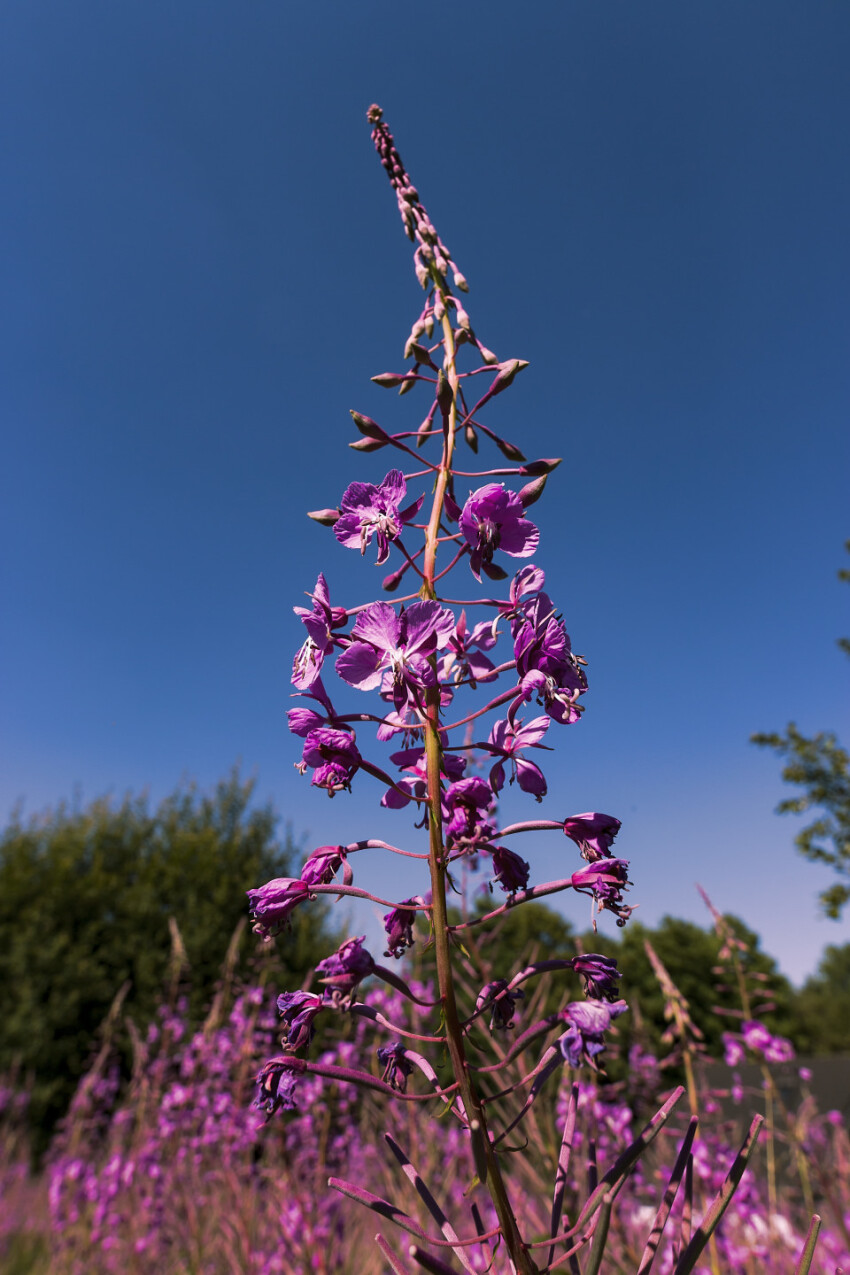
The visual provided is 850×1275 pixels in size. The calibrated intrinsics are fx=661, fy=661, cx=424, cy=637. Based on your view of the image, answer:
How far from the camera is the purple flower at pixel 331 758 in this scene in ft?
3.92

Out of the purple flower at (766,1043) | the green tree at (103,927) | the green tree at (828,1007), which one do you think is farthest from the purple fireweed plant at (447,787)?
the green tree at (828,1007)

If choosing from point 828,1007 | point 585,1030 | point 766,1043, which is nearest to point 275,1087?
point 585,1030

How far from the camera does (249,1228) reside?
2.74 meters

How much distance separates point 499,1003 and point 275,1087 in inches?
16.5

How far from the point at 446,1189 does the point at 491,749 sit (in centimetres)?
343

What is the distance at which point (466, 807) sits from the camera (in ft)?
3.76

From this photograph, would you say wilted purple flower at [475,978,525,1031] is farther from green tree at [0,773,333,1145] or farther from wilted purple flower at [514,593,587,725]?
green tree at [0,773,333,1145]

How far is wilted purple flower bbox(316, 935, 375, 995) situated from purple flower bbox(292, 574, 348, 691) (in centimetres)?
46

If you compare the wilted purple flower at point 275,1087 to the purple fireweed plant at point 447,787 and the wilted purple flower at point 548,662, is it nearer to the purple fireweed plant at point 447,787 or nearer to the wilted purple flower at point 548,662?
the purple fireweed plant at point 447,787

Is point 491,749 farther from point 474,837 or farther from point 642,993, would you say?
point 642,993

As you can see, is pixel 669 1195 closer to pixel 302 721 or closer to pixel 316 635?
pixel 302 721

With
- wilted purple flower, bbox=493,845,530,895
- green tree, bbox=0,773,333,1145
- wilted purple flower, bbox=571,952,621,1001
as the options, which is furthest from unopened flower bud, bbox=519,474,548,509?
green tree, bbox=0,773,333,1145

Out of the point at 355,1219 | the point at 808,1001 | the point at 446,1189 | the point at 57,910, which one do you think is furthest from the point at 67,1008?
the point at 808,1001

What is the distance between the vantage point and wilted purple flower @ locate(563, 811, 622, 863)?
3.82ft
